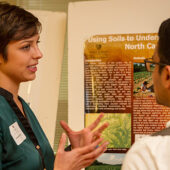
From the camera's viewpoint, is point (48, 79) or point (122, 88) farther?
point (48, 79)

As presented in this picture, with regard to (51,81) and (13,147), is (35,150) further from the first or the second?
(51,81)

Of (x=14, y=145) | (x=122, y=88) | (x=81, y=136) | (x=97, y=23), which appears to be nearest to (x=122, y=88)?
(x=122, y=88)

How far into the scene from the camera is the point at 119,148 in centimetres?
260

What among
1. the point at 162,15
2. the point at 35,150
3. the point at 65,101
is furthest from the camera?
the point at 65,101

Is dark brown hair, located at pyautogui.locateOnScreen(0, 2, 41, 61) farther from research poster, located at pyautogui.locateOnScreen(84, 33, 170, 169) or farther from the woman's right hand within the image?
research poster, located at pyautogui.locateOnScreen(84, 33, 170, 169)

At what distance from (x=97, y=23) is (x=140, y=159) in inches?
78.6

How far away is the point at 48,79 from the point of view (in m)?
2.78

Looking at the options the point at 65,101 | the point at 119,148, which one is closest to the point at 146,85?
the point at 119,148

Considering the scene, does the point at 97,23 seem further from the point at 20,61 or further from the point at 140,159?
the point at 140,159

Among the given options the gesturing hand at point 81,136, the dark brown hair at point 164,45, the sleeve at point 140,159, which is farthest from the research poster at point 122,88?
the sleeve at point 140,159

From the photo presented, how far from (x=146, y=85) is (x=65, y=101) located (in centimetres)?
112

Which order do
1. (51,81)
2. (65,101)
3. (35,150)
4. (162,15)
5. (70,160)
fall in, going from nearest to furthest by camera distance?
(70,160)
(35,150)
(162,15)
(51,81)
(65,101)

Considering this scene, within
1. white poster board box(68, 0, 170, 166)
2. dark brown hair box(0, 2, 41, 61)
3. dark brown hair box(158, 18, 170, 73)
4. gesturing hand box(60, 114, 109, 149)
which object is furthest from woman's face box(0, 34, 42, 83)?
white poster board box(68, 0, 170, 166)

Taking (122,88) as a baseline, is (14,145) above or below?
below
